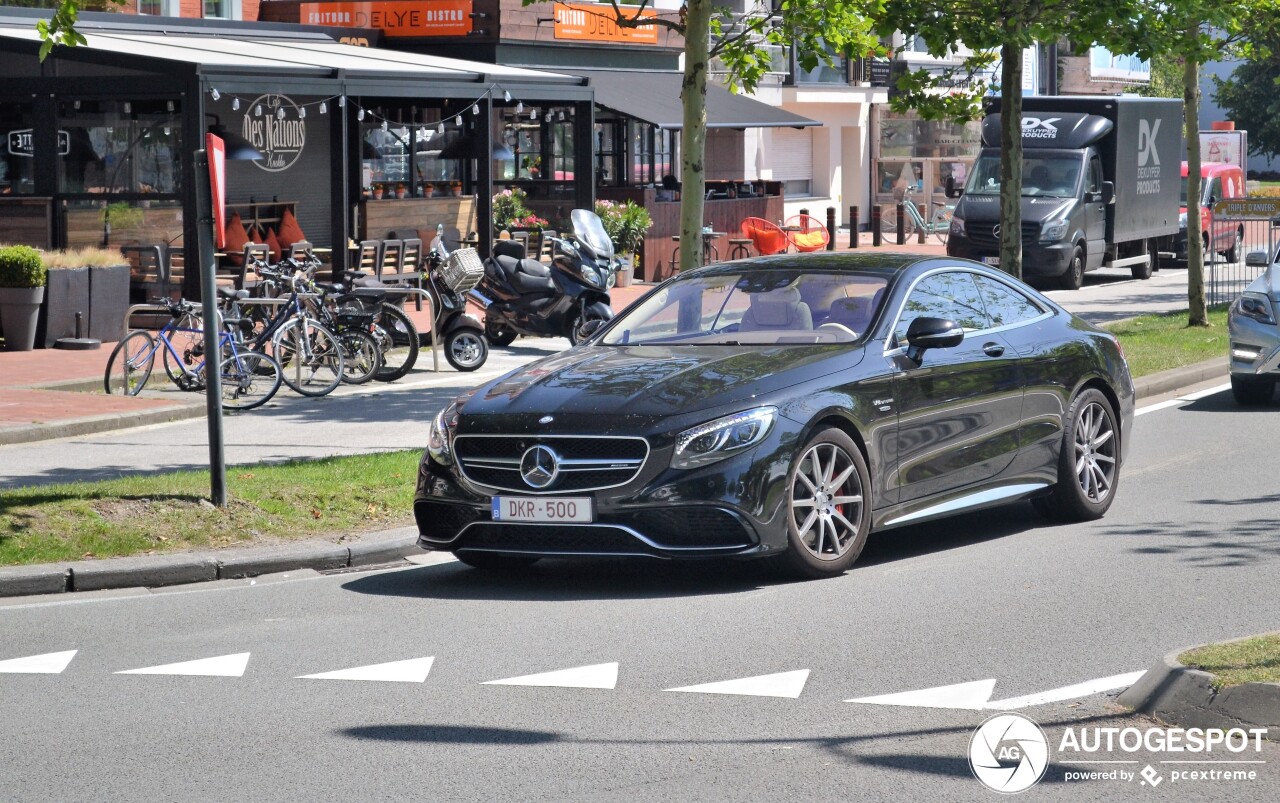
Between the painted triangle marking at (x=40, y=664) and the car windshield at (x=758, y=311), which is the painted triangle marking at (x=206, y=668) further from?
the car windshield at (x=758, y=311)

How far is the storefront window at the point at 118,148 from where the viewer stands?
2289cm

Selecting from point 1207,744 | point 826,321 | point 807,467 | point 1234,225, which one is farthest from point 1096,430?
point 1234,225

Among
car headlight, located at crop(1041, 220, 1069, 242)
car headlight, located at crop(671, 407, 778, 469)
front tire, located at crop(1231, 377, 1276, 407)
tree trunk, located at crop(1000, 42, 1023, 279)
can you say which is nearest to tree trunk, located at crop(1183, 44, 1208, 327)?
tree trunk, located at crop(1000, 42, 1023, 279)

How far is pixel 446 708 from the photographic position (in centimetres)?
635

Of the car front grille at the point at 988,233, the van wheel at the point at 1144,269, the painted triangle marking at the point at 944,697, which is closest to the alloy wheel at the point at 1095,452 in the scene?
the painted triangle marking at the point at 944,697

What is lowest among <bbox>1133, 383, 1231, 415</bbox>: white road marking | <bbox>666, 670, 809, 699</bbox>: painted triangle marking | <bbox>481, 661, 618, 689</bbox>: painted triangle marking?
<bbox>481, 661, 618, 689</bbox>: painted triangle marking

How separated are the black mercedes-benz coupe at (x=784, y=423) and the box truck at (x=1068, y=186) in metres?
19.1

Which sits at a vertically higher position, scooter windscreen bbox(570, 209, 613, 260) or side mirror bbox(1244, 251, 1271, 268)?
scooter windscreen bbox(570, 209, 613, 260)

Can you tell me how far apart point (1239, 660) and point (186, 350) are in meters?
11.9

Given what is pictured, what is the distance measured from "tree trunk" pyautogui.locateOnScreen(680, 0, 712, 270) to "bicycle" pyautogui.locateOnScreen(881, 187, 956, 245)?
27.0 meters

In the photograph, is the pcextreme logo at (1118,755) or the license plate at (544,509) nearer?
the pcextreme logo at (1118,755)

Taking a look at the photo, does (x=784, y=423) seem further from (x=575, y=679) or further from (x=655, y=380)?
(x=575, y=679)

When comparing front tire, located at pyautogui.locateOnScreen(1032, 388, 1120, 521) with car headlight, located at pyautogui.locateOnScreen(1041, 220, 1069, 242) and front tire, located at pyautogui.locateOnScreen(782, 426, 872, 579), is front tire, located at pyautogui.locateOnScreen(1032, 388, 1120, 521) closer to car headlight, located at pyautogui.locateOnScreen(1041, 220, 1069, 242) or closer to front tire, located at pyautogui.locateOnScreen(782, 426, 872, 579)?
front tire, located at pyautogui.locateOnScreen(782, 426, 872, 579)

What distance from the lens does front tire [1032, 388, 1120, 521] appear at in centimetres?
1005
